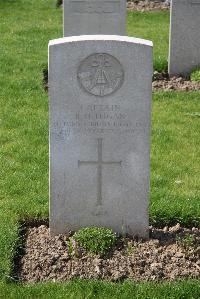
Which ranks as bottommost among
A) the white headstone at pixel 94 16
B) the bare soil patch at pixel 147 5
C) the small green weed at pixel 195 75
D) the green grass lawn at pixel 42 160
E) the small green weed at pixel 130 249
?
the small green weed at pixel 130 249

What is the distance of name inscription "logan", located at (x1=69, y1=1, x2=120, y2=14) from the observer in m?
9.76

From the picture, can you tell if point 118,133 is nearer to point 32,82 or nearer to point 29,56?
point 32,82

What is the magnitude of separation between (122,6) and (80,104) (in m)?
4.92

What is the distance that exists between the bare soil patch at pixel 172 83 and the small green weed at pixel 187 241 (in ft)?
14.6

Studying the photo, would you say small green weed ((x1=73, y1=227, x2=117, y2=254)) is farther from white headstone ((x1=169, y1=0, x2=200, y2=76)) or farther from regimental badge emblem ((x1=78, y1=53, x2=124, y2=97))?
white headstone ((x1=169, y1=0, x2=200, y2=76))

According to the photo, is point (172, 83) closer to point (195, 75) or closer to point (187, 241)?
point (195, 75)

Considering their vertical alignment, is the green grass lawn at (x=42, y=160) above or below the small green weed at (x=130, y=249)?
above

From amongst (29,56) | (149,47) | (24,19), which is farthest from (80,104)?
(24,19)

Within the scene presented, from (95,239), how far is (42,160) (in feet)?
6.58

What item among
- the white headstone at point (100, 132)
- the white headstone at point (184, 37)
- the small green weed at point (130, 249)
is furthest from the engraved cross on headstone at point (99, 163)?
the white headstone at point (184, 37)

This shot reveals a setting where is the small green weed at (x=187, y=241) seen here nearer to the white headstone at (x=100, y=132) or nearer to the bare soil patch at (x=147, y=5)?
the white headstone at (x=100, y=132)

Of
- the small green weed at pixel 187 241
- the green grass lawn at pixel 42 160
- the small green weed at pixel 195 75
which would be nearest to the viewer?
the green grass lawn at pixel 42 160

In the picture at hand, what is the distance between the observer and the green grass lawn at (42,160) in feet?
16.1

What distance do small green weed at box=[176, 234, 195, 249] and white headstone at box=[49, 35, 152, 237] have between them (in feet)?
0.91
